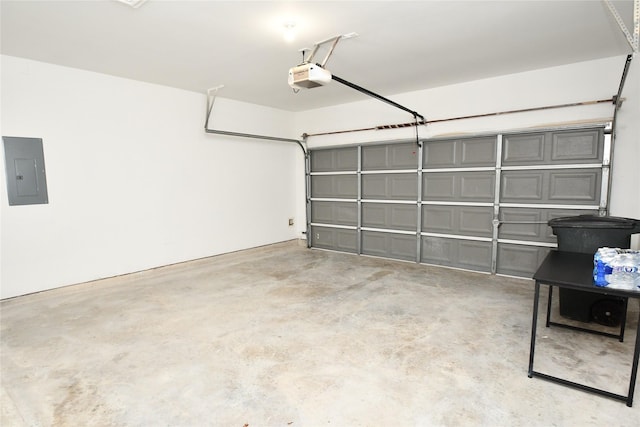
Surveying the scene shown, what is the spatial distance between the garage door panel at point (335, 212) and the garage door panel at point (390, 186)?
39 centimetres

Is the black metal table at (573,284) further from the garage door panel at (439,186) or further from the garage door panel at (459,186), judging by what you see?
the garage door panel at (439,186)

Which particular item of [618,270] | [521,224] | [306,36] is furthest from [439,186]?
[618,270]

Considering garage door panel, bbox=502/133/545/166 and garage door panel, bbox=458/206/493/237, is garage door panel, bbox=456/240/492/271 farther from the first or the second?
garage door panel, bbox=502/133/545/166

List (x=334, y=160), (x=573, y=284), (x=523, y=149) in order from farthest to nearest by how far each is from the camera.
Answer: (x=334, y=160) < (x=523, y=149) < (x=573, y=284)

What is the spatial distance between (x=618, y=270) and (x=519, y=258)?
113 inches

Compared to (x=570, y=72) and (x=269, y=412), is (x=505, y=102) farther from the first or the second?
(x=269, y=412)

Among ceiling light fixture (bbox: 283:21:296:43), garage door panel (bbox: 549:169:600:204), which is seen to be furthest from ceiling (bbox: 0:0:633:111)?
garage door panel (bbox: 549:169:600:204)

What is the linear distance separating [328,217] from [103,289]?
3.79 m

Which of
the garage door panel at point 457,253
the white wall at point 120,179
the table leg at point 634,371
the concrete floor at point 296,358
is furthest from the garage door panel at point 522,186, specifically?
the white wall at point 120,179

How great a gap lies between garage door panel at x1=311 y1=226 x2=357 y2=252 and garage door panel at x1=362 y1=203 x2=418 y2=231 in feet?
1.30

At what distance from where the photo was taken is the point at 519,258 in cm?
461

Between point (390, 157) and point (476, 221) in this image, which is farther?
point (390, 157)

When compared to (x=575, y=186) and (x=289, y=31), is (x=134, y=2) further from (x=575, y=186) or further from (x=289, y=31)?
(x=575, y=186)

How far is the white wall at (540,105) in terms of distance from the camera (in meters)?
3.85
